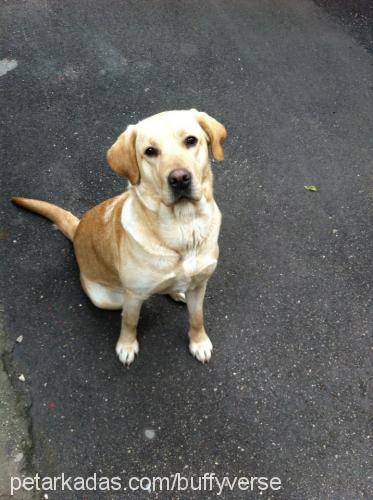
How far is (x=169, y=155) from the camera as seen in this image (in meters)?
2.43

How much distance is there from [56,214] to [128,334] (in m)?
1.18

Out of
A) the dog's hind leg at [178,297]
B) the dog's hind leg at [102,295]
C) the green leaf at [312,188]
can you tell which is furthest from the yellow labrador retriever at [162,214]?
the green leaf at [312,188]

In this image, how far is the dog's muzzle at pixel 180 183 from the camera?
2.37 metres

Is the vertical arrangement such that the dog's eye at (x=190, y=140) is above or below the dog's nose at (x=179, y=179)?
above

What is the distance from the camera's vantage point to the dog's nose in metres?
2.37

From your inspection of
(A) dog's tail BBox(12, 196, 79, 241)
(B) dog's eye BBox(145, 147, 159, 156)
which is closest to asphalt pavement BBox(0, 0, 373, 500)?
(A) dog's tail BBox(12, 196, 79, 241)

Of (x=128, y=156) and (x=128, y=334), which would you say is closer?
(x=128, y=156)

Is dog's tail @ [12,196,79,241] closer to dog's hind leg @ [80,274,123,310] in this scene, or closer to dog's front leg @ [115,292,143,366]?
dog's hind leg @ [80,274,123,310]

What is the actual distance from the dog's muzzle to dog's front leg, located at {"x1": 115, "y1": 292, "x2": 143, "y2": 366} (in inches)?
33.0

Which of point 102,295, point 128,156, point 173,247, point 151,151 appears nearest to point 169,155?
point 151,151

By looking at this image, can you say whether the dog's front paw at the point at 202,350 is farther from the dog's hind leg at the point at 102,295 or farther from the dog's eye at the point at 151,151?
the dog's eye at the point at 151,151

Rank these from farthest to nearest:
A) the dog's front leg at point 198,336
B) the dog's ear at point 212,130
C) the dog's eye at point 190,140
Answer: the dog's front leg at point 198,336, the dog's ear at point 212,130, the dog's eye at point 190,140

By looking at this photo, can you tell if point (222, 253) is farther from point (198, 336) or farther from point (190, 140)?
point (190, 140)

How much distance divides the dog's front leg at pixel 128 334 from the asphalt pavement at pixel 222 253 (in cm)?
10
